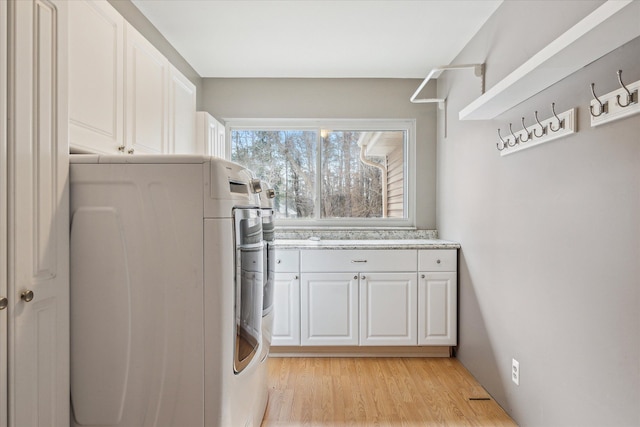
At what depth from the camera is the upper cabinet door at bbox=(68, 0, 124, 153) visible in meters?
1.30

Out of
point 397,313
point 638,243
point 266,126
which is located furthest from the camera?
point 266,126

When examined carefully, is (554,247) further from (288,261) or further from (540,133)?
(288,261)

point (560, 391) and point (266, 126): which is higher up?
point (266, 126)

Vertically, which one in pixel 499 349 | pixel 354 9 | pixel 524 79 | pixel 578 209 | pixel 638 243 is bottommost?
pixel 499 349

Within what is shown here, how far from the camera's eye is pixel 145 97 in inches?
71.0

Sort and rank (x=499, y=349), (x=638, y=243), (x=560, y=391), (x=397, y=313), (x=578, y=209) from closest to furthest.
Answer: (x=638, y=243) → (x=578, y=209) → (x=560, y=391) → (x=499, y=349) → (x=397, y=313)

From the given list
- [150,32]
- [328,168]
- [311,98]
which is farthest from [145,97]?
[328,168]

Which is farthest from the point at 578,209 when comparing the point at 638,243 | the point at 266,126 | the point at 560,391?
the point at 266,126

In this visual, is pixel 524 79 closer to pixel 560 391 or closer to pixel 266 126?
pixel 560 391

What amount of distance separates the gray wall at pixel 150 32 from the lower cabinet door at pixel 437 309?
243cm

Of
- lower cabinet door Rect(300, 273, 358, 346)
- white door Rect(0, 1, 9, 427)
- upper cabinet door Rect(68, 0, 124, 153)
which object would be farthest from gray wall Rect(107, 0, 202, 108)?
lower cabinet door Rect(300, 273, 358, 346)

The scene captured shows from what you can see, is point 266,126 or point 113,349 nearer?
point 113,349

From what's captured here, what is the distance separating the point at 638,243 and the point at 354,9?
183cm

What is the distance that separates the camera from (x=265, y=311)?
1845mm
